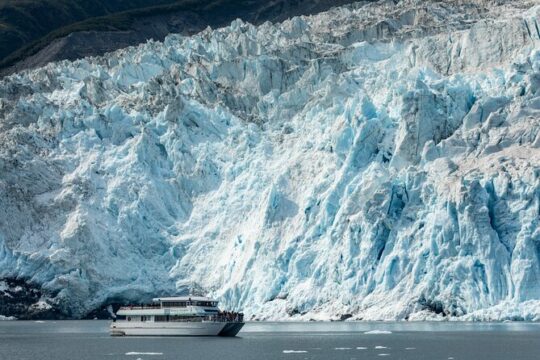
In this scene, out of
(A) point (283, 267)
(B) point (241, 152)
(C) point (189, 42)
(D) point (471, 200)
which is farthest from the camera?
(C) point (189, 42)

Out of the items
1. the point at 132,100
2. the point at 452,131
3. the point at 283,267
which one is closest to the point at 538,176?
the point at 452,131

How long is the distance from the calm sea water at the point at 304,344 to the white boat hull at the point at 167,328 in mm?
1416

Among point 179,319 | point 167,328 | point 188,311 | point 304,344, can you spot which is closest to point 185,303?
point 188,311

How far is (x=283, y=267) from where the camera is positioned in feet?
282

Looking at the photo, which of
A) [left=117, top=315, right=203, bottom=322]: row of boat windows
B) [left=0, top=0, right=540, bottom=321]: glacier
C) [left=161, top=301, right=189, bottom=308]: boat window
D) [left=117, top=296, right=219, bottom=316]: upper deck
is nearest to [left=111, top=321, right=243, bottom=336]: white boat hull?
[left=117, top=315, right=203, bottom=322]: row of boat windows

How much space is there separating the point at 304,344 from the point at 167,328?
46.1 ft

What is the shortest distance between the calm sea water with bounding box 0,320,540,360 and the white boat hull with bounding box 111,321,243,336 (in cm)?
142

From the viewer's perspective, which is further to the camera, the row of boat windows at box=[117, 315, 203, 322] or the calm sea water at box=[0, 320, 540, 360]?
the row of boat windows at box=[117, 315, 203, 322]

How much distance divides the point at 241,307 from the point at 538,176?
77.9 feet

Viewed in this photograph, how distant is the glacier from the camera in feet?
259

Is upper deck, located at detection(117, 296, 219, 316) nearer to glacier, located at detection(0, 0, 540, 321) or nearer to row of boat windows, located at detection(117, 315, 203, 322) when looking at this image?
row of boat windows, located at detection(117, 315, 203, 322)

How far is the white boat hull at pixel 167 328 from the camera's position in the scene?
74.0m

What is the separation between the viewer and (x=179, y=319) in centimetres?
7438

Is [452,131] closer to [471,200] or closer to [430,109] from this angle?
[430,109]
